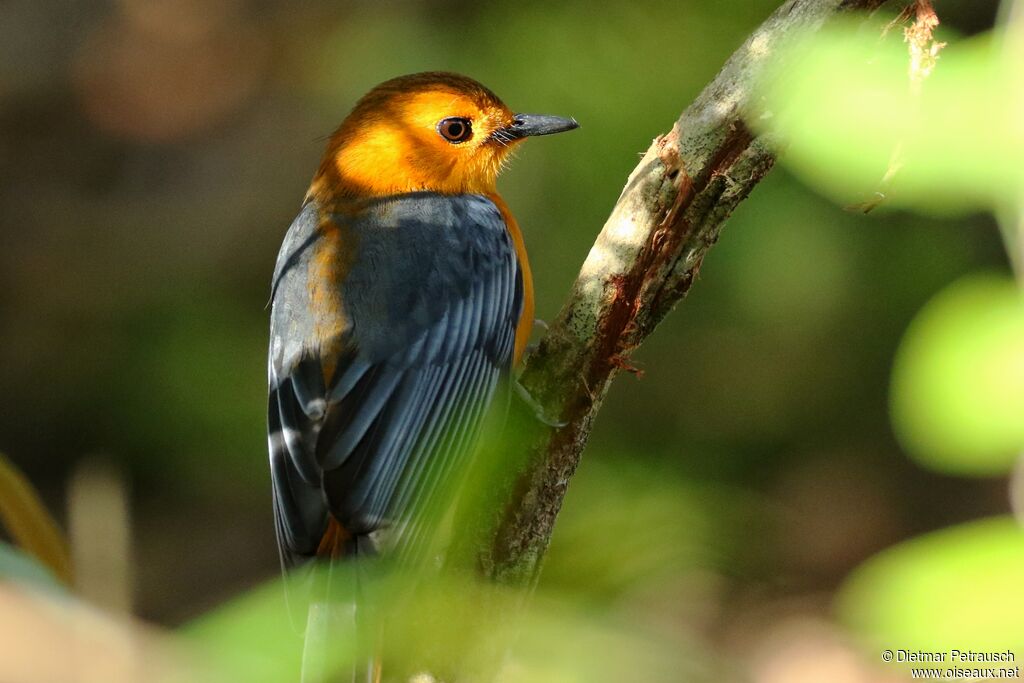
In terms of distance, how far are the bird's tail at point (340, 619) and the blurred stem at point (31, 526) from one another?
518mm

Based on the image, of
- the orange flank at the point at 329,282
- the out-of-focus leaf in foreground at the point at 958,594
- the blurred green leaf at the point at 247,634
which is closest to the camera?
the out-of-focus leaf in foreground at the point at 958,594

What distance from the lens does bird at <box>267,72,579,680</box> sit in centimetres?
311

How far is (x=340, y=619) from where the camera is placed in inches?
85.8

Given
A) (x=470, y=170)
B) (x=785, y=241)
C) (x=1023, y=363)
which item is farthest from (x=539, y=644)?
(x=785, y=241)

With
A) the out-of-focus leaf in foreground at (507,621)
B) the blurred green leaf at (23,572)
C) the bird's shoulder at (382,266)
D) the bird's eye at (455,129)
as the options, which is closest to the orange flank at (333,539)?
the out-of-focus leaf in foreground at (507,621)

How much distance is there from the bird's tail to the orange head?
5.32 feet

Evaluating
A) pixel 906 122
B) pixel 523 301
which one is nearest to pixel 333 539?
pixel 523 301

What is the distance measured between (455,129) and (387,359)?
1.18 metres

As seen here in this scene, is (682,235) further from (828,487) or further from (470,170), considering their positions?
(828,487)

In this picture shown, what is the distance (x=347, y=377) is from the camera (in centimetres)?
342

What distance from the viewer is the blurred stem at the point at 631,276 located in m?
2.61

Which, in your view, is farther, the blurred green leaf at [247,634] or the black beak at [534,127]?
the black beak at [534,127]

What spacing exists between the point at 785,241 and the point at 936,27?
299 cm

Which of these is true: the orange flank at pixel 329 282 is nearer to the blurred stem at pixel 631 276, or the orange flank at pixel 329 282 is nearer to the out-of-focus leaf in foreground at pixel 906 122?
the blurred stem at pixel 631 276
